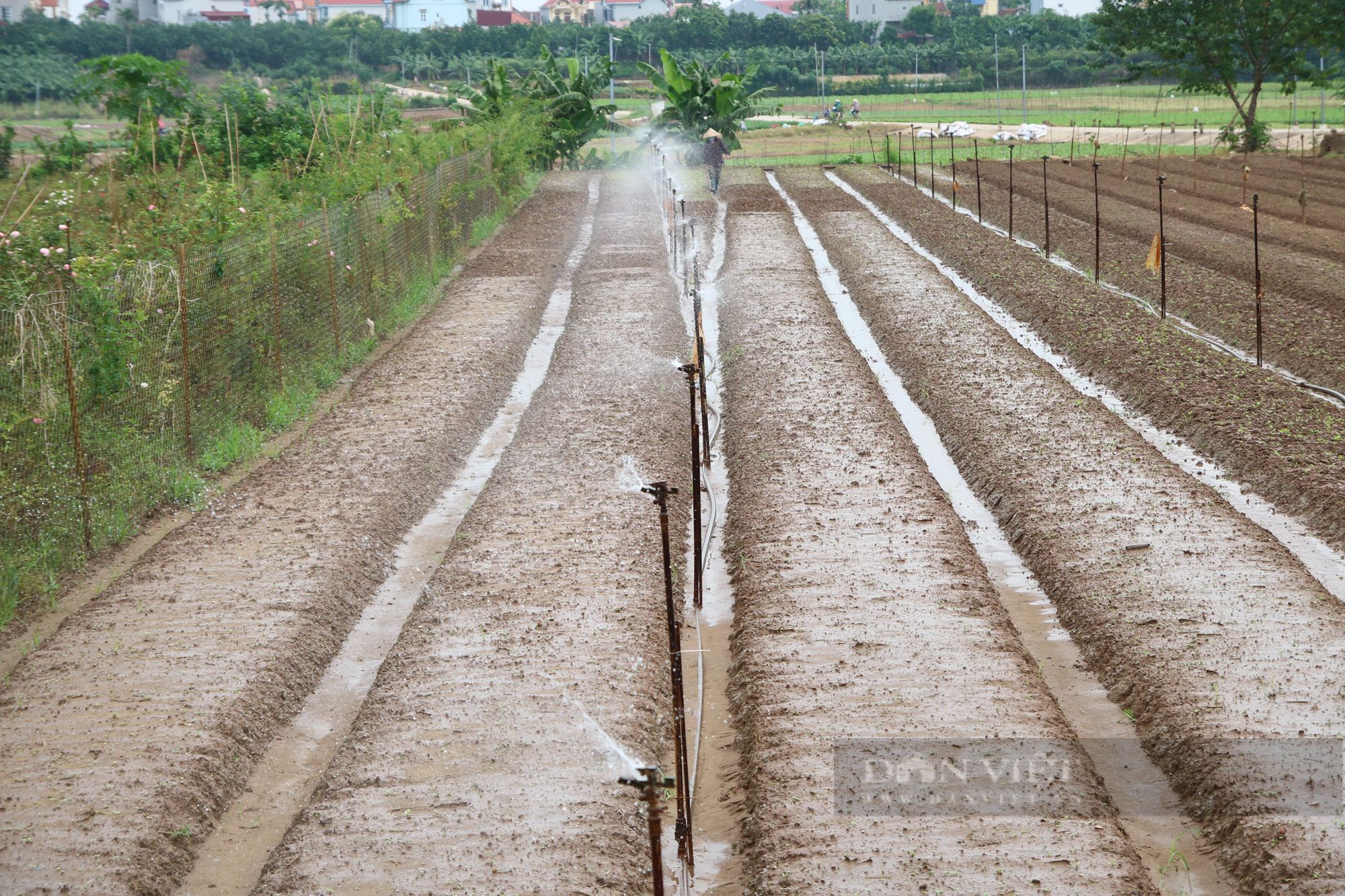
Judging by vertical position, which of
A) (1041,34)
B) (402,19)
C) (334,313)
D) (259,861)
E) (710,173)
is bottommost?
(259,861)

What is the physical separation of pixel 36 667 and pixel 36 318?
3.01 meters

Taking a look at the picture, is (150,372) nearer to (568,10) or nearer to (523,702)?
(523,702)

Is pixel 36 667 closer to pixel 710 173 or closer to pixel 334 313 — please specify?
pixel 334 313

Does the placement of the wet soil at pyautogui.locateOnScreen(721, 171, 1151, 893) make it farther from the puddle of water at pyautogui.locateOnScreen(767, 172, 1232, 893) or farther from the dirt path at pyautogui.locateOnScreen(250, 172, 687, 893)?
the dirt path at pyautogui.locateOnScreen(250, 172, 687, 893)

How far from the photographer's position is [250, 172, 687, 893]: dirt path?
5770 mm

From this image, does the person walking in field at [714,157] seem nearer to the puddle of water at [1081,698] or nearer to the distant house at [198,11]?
the puddle of water at [1081,698]

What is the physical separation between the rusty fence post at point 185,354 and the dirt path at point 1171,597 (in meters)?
7.06

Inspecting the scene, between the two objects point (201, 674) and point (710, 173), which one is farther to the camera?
point (710, 173)

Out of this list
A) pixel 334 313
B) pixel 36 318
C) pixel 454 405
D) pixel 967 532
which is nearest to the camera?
pixel 36 318

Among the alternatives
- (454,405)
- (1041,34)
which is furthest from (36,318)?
(1041,34)

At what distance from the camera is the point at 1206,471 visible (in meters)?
11.1

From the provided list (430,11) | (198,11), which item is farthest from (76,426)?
(430,11)

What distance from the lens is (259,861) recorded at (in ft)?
19.7

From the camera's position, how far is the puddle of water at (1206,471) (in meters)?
9.16
